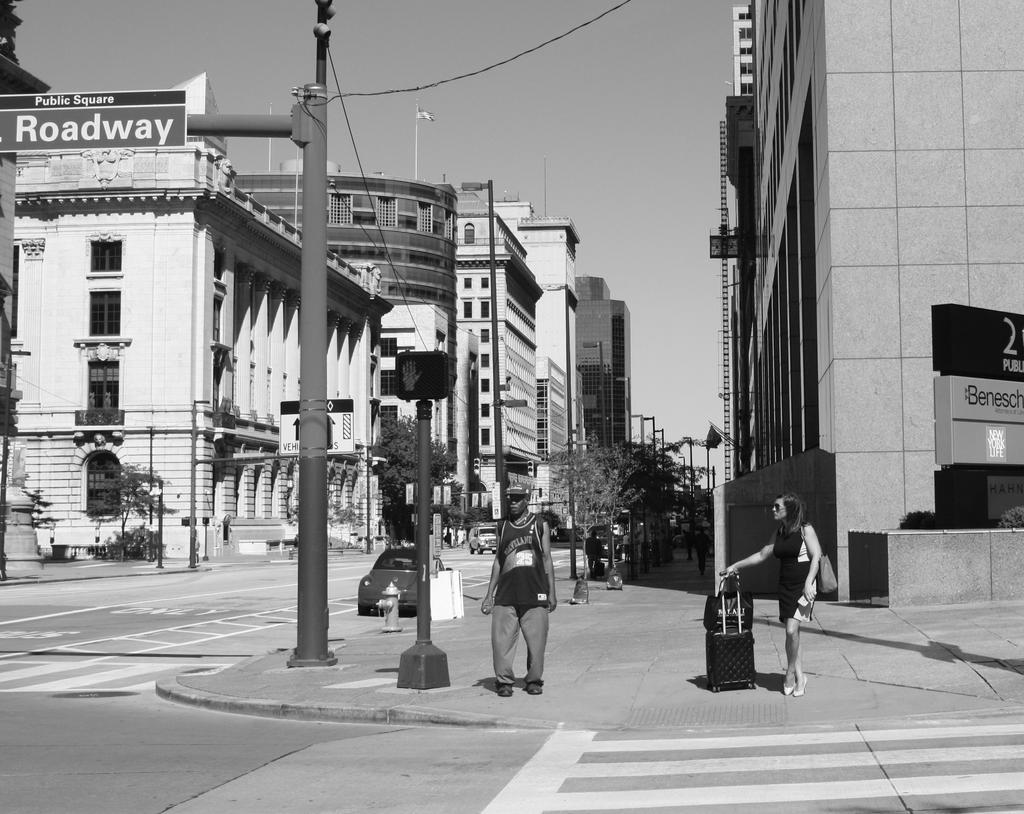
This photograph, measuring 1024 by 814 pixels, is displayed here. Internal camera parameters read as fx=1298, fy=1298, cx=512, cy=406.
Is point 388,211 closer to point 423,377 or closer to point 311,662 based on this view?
point 311,662

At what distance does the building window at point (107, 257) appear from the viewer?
8388 centimetres

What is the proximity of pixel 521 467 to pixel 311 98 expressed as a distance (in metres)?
149

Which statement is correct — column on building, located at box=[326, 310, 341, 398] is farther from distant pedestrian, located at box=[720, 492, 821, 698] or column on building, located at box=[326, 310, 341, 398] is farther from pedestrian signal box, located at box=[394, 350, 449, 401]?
distant pedestrian, located at box=[720, 492, 821, 698]

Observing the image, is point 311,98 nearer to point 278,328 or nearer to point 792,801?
point 792,801

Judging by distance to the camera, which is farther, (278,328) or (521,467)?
(521,467)

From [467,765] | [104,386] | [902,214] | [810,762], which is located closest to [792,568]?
[810,762]

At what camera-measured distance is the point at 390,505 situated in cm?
11988

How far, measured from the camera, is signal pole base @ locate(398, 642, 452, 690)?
13.5 m

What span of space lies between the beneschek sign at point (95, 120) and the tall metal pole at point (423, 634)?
504 centimetres

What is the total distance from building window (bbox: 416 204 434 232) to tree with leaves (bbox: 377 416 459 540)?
37.3 metres

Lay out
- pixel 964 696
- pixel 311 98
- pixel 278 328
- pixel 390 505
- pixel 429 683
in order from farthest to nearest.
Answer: pixel 390 505, pixel 278 328, pixel 311 98, pixel 429 683, pixel 964 696

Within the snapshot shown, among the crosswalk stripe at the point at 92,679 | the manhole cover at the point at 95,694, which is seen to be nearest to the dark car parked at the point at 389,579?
the crosswalk stripe at the point at 92,679

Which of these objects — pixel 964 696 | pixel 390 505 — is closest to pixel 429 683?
pixel 964 696

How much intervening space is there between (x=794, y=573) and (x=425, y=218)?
14432 centimetres
